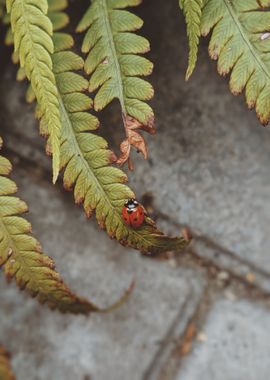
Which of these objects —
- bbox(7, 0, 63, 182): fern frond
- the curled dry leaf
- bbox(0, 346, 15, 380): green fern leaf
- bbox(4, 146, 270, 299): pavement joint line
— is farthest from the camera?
bbox(4, 146, 270, 299): pavement joint line

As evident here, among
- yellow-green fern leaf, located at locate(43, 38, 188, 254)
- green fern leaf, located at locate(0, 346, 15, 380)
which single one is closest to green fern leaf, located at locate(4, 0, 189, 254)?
yellow-green fern leaf, located at locate(43, 38, 188, 254)

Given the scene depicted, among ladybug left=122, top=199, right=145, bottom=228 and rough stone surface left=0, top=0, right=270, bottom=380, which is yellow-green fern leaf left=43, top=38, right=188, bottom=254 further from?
rough stone surface left=0, top=0, right=270, bottom=380

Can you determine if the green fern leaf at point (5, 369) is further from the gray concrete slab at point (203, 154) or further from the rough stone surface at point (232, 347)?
the gray concrete slab at point (203, 154)

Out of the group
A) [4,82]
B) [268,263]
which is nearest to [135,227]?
[268,263]

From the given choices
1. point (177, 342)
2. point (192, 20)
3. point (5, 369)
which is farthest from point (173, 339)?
point (192, 20)

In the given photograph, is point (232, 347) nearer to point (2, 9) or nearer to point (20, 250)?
point (20, 250)

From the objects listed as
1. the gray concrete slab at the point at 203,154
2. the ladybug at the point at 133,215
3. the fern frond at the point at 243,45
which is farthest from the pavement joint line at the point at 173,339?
the fern frond at the point at 243,45
